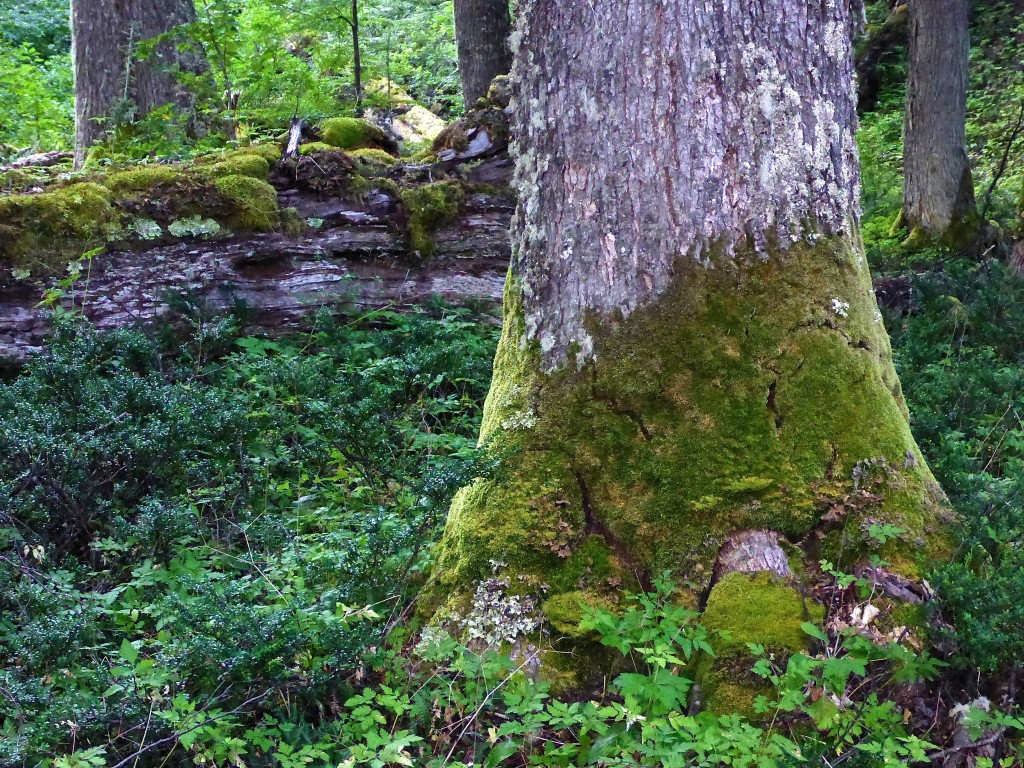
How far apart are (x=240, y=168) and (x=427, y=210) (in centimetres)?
151

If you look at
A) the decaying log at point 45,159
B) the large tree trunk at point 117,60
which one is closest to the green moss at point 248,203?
the large tree trunk at point 117,60

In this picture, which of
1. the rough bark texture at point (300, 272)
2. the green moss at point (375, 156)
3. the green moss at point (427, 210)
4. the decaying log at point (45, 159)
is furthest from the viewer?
the decaying log at point (45, 159)

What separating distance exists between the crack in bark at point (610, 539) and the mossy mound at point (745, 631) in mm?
269

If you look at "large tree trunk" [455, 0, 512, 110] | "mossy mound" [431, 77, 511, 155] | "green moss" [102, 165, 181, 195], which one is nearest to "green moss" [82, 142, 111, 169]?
"green moss" [102, 165, 181, 195]

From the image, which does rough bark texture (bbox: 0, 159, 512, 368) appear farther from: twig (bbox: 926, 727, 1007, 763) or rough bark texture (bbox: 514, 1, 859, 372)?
twig (bbox: 926, 727, 1007, 763)

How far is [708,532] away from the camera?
307 centimetres

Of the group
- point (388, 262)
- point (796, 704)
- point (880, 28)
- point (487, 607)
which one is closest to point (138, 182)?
point (388, 262)

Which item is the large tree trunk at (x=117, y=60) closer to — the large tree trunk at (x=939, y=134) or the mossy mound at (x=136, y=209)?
the mossy mound at (x=136, y=209)

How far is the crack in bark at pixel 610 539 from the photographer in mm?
3070

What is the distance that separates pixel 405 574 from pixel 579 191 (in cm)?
168

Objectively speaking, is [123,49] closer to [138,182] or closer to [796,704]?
[138,182]

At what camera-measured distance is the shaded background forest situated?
2555 millimetres

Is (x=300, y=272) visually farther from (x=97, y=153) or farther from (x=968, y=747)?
(x=968, y=747)

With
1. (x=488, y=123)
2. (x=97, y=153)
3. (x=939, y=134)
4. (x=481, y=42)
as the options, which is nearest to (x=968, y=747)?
(x=488, y=123)
